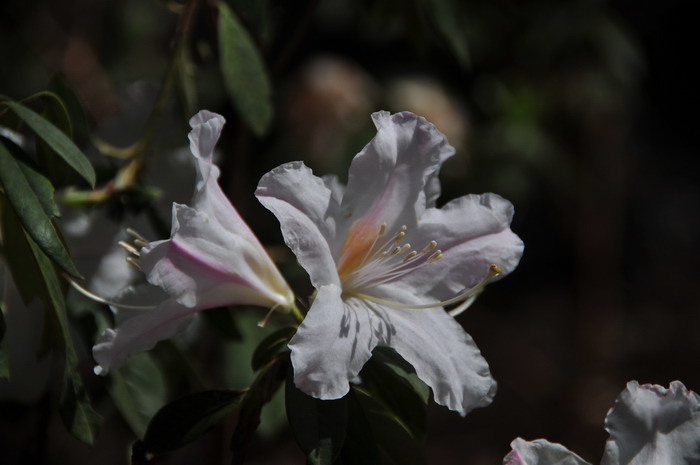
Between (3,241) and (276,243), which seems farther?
(276,243)

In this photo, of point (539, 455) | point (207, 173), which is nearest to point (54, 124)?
point (207, 173)

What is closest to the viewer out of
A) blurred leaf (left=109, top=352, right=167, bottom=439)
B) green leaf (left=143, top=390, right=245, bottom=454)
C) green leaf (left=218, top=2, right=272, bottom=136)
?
green leaf (left=143, top=390, right=245, bottom=454)

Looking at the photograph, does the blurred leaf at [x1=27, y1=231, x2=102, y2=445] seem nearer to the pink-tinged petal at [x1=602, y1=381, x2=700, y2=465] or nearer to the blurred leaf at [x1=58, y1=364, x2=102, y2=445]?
the blurred leaf at [x1=58, y1=364, x2=102, y2=445]

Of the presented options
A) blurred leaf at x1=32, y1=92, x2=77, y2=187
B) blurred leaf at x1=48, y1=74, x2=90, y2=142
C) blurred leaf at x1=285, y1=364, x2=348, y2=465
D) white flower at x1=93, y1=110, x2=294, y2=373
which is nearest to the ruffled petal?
white flower at x1=93, y1=110, x2=294, y2=373

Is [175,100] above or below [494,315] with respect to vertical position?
above

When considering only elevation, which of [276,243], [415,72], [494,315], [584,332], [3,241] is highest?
[3,241]

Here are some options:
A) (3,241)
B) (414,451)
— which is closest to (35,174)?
(3,241)

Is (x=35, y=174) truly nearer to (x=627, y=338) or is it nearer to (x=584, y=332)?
(x=584, y=332)
